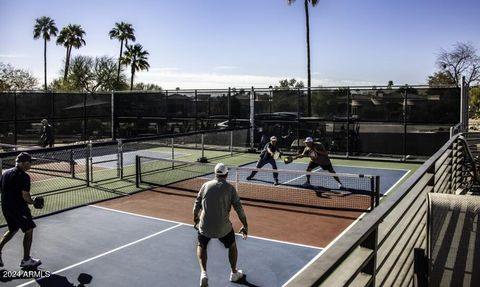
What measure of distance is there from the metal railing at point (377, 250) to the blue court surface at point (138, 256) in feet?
13.7

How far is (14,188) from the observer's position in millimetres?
8289

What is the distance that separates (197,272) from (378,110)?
673 inches

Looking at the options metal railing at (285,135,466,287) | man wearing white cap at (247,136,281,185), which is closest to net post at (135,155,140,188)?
man wearing white cap at (247,136,281,185)

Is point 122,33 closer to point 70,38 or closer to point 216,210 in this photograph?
point 70,38

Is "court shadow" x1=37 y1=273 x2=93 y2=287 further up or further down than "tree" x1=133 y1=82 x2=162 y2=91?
further down

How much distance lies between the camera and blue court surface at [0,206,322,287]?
25.9 feet

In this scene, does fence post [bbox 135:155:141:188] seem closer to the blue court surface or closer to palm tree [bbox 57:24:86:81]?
the blue court surface

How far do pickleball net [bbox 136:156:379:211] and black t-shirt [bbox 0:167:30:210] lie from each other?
556 cm

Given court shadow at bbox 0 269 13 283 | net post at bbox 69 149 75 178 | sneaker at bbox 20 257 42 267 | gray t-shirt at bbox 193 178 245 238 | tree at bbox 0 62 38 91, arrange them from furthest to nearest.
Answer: tree at bbox 0 62 38 91 → net post at bbox 69 149 75 178 → sneaker at bbox 20 257 42 267 → court shadow at bbox 0 269 13 283 → gray t-shirt at bbox 193 178 245 238

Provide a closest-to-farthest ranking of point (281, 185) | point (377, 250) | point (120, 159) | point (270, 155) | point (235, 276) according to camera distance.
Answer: point (377, 250) → point (235, 276) → point (281, 185) → point (270, 155) → point (120, 159)

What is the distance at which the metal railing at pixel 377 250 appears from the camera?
1687 mm

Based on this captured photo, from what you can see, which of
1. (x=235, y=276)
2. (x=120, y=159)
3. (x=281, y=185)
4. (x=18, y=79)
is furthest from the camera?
(x=18, y=79)

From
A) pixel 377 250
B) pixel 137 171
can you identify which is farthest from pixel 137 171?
pixel 377 250

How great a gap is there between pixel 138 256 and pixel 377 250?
24.1ft
